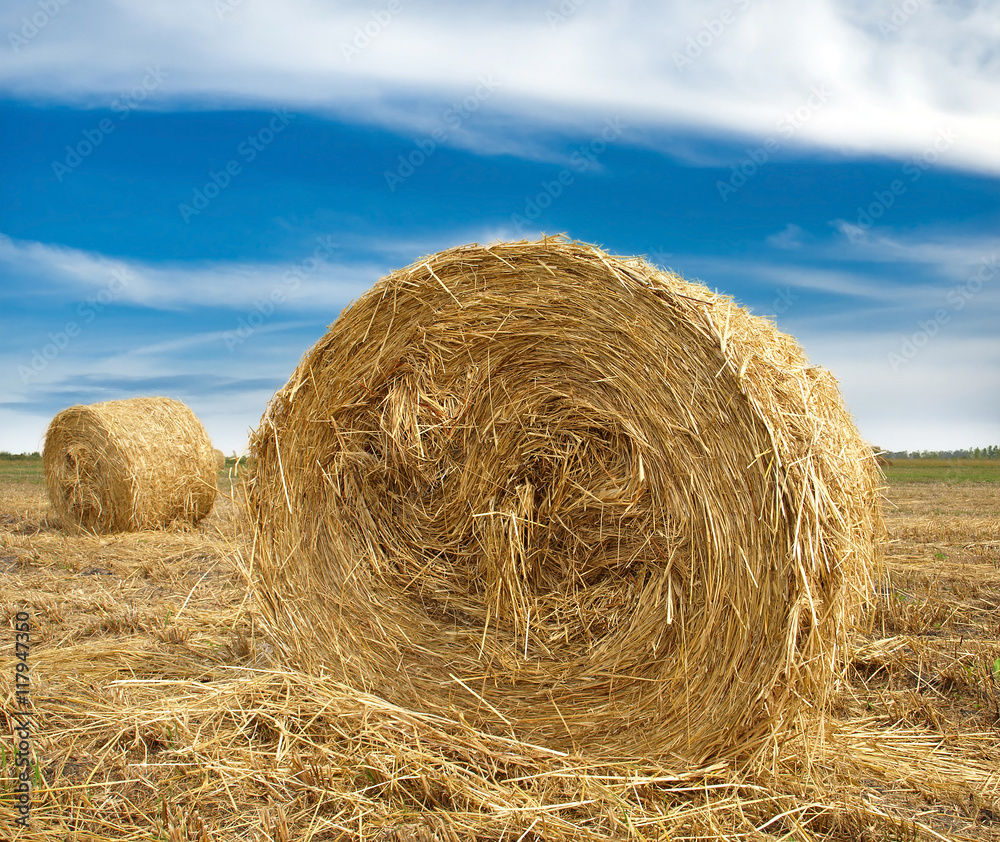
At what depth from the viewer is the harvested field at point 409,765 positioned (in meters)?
2.79

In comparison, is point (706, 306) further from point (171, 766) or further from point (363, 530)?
point (171, 766)

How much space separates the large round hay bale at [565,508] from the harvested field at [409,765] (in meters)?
0.24

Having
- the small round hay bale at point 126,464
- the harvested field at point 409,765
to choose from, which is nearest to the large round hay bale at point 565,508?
the harvested field at point 409,765

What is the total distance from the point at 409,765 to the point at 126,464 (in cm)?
801

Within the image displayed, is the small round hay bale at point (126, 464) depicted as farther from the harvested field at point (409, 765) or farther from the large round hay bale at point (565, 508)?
the large round hay bale at point (565, 508)

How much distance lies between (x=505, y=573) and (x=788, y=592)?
47.3 inches

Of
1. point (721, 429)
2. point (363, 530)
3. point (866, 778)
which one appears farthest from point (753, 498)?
point (363, 530)

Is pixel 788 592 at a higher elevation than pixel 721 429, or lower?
lower

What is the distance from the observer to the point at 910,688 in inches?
165

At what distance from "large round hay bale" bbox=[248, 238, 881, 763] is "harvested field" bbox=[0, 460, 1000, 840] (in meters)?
0.24

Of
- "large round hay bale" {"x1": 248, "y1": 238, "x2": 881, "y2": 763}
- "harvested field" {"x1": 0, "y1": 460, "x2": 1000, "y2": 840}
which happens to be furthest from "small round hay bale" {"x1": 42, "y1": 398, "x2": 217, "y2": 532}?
"large round hay bale" {"x1": 248, "y1": 238, "x2": 881, "y2": 763}

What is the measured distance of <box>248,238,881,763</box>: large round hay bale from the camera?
3.04m

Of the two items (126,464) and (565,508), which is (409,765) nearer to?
(565,508)

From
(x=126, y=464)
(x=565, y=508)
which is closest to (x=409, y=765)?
(x=565, y=508)
